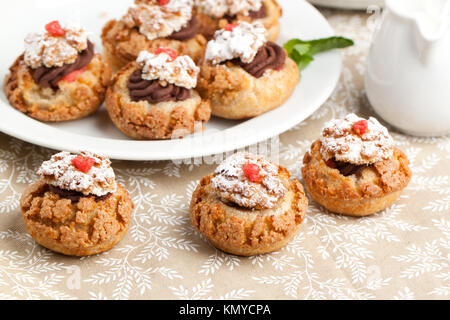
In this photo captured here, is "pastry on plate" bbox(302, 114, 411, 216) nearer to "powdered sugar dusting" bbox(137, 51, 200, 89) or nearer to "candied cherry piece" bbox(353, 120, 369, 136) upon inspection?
"candied cherry piece" bbox(353, 120, 369, 136)

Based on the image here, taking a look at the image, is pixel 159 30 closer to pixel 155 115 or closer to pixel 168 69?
pixel 168 69

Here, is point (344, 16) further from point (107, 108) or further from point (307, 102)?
point (107, 108)

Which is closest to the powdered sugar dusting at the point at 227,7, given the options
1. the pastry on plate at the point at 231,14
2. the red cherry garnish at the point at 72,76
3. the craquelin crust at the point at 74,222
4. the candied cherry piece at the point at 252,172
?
the pastry on plate at the point at 231,14

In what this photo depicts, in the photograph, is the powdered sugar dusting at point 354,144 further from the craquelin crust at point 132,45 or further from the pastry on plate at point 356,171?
the craquelin crust at point 132,45

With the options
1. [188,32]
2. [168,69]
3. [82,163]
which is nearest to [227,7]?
[188,32]

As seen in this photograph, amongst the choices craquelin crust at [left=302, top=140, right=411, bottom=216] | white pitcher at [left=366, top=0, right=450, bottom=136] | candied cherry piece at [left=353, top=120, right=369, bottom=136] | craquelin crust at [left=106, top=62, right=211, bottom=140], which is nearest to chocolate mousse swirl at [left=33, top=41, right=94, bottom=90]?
craquelin crust at [left=106, top=62, right=211, bottom=140]

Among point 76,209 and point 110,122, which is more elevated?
point 76,209

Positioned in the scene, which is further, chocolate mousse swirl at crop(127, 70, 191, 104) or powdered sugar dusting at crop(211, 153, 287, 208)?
chocolate mousse swirl at crop(127, 70, 191, 104)
